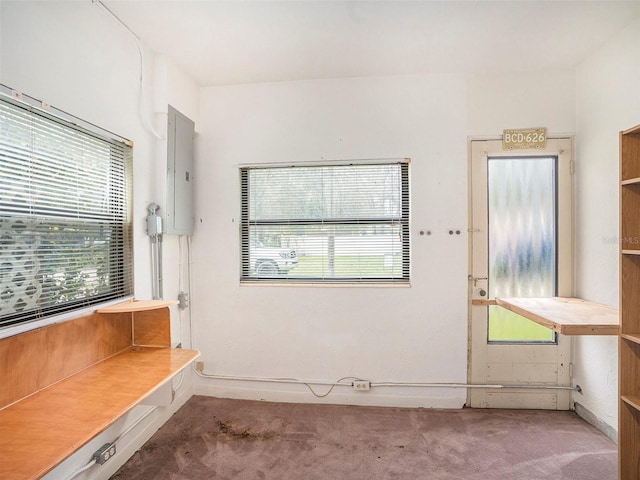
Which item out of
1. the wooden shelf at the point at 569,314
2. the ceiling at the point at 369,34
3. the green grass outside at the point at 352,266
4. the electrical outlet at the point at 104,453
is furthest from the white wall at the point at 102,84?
the wooden shelf at the point at 569,314

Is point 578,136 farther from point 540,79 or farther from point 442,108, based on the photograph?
Result: point 442,108

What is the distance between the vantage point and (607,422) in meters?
2.23

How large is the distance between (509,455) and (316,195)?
240cm

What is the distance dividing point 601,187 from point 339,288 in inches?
85.9

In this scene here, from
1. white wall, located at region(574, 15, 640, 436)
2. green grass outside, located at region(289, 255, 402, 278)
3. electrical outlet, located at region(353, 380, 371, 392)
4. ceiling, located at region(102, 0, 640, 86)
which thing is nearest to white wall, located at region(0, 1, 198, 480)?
ceiling, located at region(102, 0, 640, 86)

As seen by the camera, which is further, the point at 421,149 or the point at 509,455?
the point at 421,149

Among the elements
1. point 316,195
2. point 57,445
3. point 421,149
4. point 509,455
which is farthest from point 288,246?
point 509,455

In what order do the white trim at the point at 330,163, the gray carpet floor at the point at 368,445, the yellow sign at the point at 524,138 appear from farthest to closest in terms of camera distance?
the white trim at the point at 330,163 < the yellow sign at the point at 524,138 < the gray carpet floor at the point at 368,445

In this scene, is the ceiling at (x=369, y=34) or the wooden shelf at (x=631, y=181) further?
the ceiling at (x=369, y=34)

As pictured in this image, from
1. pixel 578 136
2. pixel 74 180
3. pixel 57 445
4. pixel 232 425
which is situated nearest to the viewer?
pixel 57 445

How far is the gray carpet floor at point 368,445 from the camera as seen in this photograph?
1902 mm

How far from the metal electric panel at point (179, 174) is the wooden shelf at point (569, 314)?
2725 mm

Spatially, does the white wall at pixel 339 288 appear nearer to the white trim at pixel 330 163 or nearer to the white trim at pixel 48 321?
the white trim at pixel 330 163

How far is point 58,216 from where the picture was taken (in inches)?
62.6
